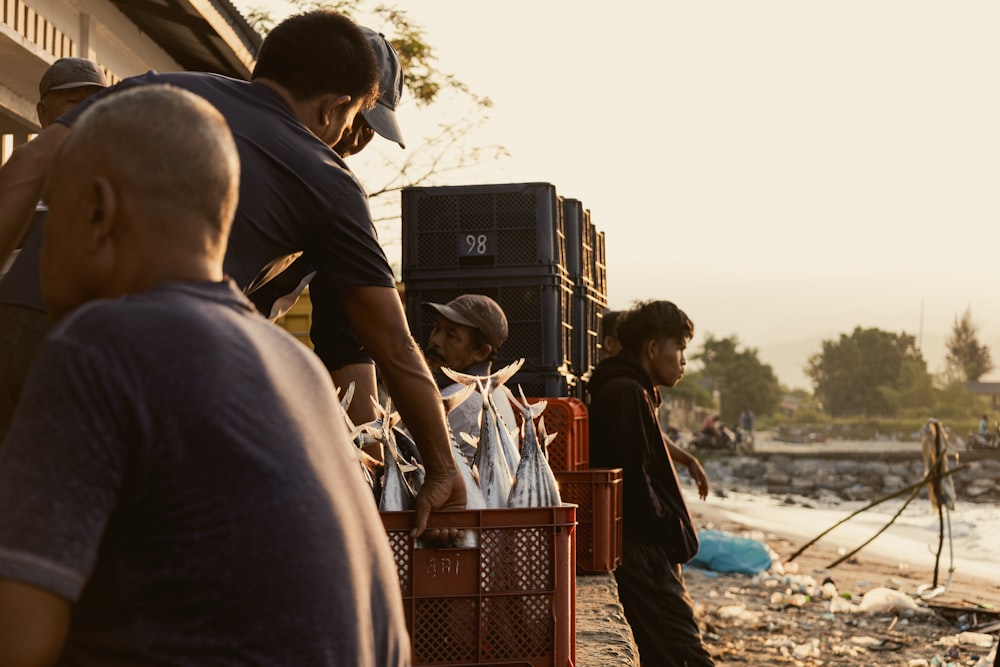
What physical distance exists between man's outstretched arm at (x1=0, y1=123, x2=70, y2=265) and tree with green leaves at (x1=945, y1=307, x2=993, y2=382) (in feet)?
451

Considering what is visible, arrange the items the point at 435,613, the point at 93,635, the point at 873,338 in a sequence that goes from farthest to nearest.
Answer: the point at 873,338 < the point at 435,613 < the point at 93,635

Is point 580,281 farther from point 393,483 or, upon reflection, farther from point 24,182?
point 24,182

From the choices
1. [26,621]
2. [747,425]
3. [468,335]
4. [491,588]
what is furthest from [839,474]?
[26,621]

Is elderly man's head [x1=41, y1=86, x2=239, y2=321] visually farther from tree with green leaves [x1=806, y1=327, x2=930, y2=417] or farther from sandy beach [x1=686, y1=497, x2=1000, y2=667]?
tree with green leaves [x1=806, y1=327, x2=930, y2=417]

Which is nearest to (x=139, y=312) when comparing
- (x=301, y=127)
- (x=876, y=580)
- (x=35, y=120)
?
(x=301, y=127)

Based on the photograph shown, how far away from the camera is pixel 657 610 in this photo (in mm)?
5637

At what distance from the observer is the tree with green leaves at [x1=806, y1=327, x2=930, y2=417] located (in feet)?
416

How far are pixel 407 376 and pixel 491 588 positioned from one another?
60 cm

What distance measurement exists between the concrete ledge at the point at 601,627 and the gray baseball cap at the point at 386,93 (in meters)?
1.76

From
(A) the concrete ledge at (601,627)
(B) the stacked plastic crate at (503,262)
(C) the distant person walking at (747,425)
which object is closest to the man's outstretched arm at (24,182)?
(A) the concrete ledge at (601,627)

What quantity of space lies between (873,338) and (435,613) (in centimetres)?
13292

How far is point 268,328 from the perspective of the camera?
60.0 inches

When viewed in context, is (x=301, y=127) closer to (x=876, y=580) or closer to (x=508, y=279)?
(x=508, y=279)

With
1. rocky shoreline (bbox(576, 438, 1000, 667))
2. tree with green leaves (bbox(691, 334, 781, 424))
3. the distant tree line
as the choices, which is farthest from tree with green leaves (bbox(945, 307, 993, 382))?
rocky shoreline (bbox(576, 438, 1000, 667))
